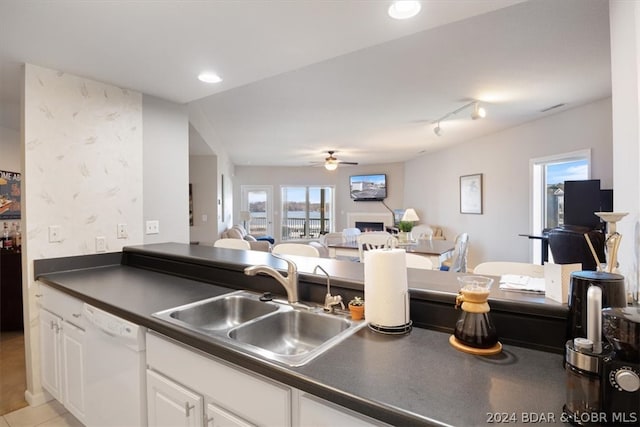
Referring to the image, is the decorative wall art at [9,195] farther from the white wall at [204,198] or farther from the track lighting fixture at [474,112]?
the track lighting fixture at [474,112]

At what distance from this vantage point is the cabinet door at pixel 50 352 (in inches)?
78.6

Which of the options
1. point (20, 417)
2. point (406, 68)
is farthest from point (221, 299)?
point (406, 68)

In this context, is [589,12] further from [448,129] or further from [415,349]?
[448,129]

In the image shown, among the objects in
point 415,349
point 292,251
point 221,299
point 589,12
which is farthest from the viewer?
point 292,251

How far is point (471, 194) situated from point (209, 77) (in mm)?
5360

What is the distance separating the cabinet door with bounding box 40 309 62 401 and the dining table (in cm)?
306

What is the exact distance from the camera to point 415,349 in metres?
1.08

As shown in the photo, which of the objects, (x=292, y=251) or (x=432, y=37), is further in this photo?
(x=292, y=251)

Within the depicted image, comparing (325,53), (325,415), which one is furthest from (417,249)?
(325,415)

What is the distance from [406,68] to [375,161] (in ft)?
19.3

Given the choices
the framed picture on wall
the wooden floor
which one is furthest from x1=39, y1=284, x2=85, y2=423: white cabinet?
the framed picture on wall

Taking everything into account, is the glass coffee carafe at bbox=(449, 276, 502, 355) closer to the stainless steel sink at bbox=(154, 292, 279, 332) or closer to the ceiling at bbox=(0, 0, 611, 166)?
the stainless steel sink at bbox=(154, 292, 279, 332)

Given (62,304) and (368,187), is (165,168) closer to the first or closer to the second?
(62,304)

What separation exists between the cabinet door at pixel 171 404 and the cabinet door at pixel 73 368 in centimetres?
71
